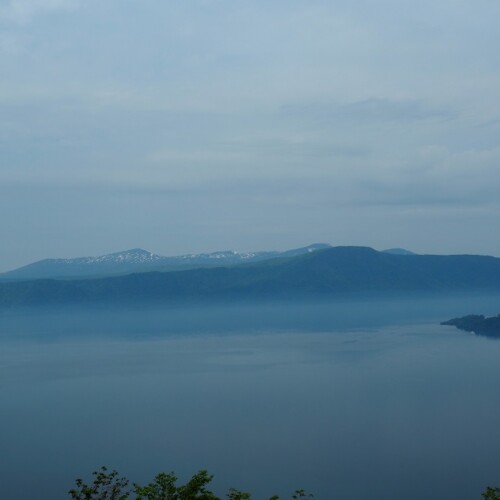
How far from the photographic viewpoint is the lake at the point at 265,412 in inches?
570

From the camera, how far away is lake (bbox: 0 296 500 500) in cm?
1448

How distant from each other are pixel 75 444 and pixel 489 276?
91.1 meters

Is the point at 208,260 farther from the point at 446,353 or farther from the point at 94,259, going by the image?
the point at 446,353

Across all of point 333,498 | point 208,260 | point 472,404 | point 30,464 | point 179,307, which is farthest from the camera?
point 208,260

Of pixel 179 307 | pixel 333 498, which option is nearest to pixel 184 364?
pixel 333 498

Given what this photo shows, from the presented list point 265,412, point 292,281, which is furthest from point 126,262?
point 265,412

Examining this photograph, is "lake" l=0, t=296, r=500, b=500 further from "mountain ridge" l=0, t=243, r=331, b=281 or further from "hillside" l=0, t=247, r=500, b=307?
"mountain ridge" l=0, t=243, r=331, b=281

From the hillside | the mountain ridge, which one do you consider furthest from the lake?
the mountain ridge

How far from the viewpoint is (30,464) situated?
15688 millimetres

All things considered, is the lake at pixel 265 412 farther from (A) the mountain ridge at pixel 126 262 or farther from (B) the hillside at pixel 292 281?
(A) the mountain ridge at pixel 126 262

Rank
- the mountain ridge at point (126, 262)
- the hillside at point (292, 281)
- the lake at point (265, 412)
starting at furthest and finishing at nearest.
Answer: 1. the mountain ridge at point (126, 262)
2. the hillside at point (292, 281)
3. the lake at point (265, 412)

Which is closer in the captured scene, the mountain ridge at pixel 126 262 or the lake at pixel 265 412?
the lake at pixel 265 412

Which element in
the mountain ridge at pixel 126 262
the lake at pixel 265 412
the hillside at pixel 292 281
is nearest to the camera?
the lake at pixel 265 412

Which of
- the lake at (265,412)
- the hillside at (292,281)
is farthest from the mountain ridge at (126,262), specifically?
the lake at (265,412)
